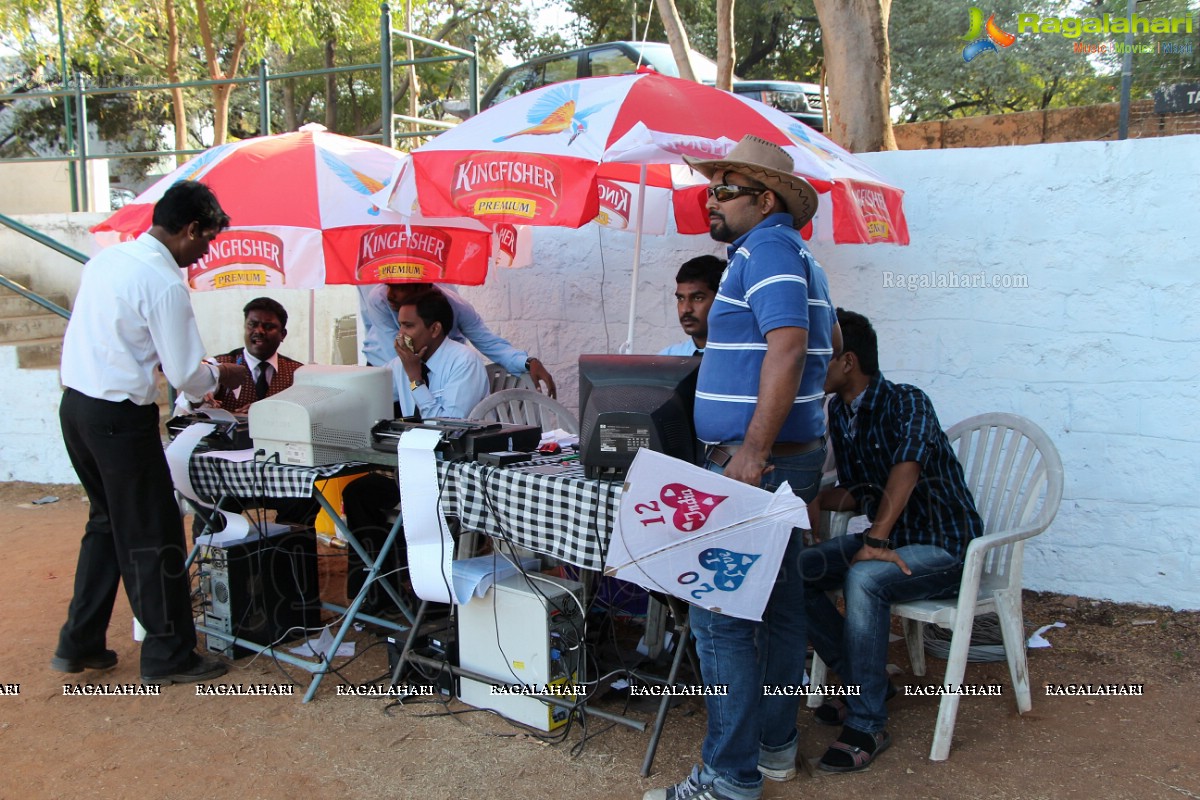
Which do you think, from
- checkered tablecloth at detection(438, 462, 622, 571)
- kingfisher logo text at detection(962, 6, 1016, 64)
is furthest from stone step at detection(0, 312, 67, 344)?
kingfisher logo text at detection(962, 6, 1016, 64)

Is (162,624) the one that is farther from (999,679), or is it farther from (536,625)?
(999,679)

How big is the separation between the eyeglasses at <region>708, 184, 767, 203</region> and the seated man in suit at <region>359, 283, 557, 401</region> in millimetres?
2195

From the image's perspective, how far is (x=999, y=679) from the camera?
146 inches

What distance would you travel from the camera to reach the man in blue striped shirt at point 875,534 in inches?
122

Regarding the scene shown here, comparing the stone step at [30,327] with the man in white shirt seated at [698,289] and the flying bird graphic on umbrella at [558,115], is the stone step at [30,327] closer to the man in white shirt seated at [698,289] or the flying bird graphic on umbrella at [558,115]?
the flying bird graphic on umbrella at [558,115]

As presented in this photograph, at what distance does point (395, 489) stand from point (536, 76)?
23.9ft

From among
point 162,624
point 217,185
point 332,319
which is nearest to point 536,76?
point 332,319

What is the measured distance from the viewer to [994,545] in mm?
3107

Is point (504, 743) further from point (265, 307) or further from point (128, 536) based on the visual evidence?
point (265, 307)

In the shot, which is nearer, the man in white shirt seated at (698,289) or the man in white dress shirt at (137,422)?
the man in white dress shirt at (137,422)

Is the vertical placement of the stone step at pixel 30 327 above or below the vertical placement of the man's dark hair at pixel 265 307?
below

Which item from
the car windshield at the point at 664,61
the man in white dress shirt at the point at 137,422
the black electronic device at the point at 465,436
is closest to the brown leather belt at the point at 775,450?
the black electronic device at the point at 465,436

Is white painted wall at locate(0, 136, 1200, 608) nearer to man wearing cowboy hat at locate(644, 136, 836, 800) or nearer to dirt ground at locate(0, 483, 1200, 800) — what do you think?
dirt ground at locate(0, 483, 1200, 800)

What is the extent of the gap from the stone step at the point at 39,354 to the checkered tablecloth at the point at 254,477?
3.75m
